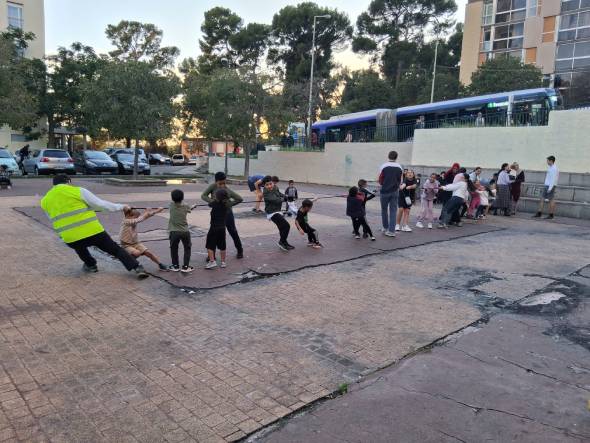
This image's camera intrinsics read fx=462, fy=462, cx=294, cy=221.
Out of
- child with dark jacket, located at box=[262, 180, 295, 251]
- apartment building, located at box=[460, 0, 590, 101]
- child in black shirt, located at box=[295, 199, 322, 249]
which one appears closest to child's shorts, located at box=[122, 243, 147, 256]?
child with dark jacket, located at box=[262, 180, 295, 251]

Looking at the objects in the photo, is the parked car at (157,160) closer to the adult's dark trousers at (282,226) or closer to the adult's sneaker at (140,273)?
the adult's dark trousers at (282,226)

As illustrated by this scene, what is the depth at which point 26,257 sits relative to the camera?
7.38 meters

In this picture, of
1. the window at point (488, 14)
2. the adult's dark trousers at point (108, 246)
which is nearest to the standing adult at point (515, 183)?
the adult's dark trousers at point (108, 246)

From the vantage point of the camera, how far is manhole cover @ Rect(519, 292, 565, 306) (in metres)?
5.85

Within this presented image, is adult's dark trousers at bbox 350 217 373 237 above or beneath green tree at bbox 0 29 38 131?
beneath

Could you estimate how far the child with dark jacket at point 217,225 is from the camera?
6930 millimetres

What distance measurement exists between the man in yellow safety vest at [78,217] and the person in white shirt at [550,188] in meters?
11.4

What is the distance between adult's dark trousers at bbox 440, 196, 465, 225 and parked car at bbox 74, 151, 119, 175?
1968 cm

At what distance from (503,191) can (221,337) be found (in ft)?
38.8

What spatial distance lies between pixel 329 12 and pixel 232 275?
42.0 metres

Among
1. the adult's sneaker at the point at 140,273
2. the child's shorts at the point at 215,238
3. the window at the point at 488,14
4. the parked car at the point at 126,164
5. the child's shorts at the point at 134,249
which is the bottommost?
the adult's sneaker at the point at 140,273

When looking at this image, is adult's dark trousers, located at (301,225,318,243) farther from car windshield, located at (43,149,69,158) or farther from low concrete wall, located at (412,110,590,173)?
car windshield, located at (43,149,69,158)

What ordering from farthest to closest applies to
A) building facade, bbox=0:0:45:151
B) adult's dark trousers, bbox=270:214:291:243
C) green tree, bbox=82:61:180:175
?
building facade, bbox=0:0:45:151, green tree, bbox=82:61:180:175, adult's dark trousers, bbox=270:214:291:243

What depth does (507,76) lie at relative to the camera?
34.2 meters
